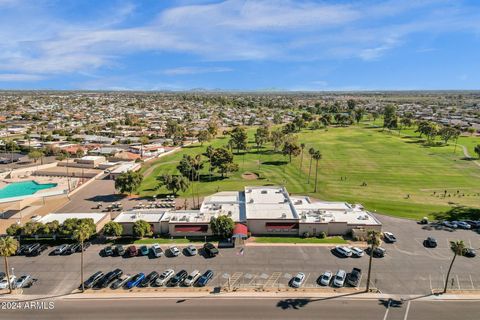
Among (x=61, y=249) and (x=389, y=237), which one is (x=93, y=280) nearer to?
(x=61, y=249)

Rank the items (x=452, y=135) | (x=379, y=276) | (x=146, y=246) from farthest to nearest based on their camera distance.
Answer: (x=452, y=135), (x=146, y=246), (x=379, y=276)

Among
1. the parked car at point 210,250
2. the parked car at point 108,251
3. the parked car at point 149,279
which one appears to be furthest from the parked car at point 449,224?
the parked car at point 108,251

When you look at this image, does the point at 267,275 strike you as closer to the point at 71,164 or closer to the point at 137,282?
the point at 137,282

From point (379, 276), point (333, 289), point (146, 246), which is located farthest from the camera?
point (146, 246)

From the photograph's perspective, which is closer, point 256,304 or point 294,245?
point 256,304

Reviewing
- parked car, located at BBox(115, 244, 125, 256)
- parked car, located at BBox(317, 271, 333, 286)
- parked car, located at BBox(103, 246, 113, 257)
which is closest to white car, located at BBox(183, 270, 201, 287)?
parked car, located at BBox(115, 244, 125, 256)

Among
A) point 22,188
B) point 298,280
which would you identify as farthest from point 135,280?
point 22,188

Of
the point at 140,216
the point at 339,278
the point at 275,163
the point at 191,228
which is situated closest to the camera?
the point at 339,278

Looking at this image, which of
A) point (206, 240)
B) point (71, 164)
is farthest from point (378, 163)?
point (71, 164)
